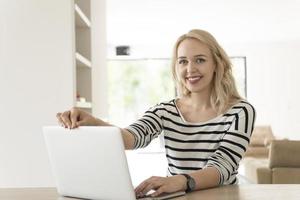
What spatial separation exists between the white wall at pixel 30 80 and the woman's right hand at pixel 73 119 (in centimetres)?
84

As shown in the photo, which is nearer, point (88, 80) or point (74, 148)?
point (74, 148)

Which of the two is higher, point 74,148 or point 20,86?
point 20,86

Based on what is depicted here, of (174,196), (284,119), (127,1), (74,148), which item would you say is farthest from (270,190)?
(284,119)

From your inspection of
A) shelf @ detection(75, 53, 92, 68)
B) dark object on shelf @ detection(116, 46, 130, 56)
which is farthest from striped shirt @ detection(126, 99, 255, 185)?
dark object on shelf @ detection(116, 46, 130, 56)

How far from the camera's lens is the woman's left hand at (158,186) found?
119 cm

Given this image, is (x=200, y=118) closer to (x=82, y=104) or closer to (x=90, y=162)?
(x=90, y=162)

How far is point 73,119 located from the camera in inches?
48.5

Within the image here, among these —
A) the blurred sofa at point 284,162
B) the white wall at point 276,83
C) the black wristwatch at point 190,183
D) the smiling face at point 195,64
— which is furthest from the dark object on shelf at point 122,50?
the black wristwatch at point 190,183

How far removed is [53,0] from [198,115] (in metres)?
1.00

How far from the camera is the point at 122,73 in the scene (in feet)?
33.8

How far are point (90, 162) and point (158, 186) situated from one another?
0.67 feet

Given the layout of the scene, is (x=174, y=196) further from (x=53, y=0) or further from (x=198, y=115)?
(x=53, y=0)

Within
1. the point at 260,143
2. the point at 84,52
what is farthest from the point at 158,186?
the point at 260,143

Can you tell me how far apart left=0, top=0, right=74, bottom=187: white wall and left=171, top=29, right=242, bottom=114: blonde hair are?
0.71m
